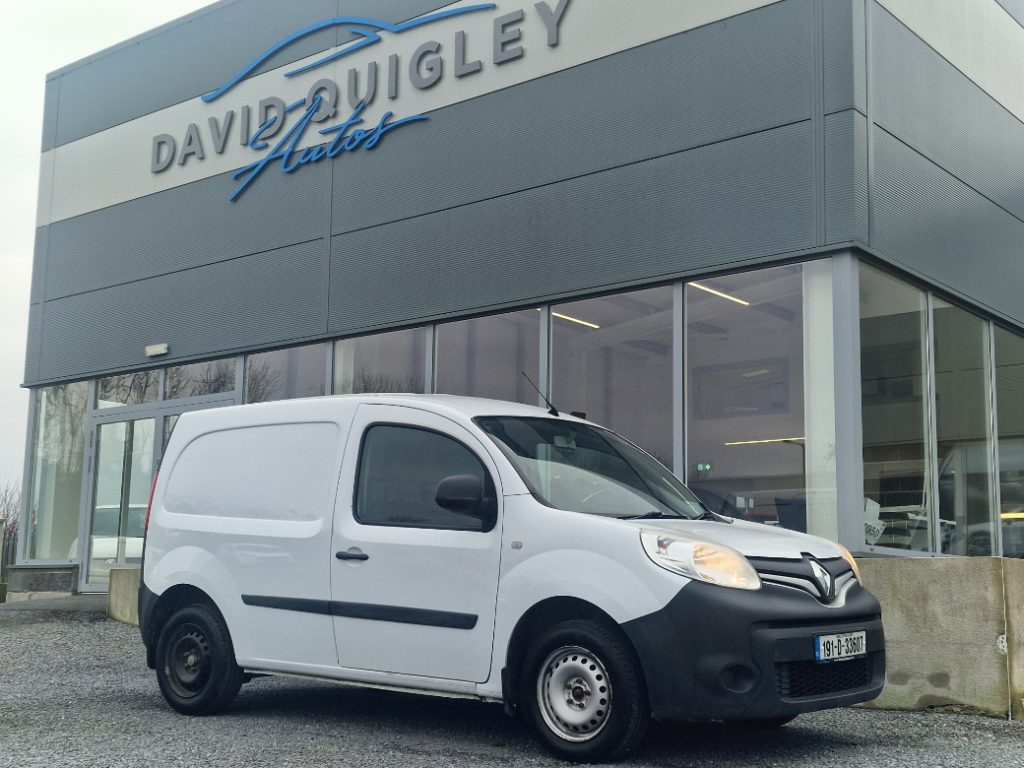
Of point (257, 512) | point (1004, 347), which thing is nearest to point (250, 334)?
point (257, 512)

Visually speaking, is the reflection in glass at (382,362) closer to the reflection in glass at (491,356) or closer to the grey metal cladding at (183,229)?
the reflection in glass at (491,356)

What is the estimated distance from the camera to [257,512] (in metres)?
7.17

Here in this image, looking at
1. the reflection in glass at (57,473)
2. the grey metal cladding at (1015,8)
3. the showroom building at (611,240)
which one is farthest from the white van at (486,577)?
the reflection in glass at (57,473)

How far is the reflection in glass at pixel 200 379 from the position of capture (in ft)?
49.3

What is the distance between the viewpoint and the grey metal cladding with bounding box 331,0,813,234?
10.3 m

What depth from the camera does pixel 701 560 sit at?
544 centimetres

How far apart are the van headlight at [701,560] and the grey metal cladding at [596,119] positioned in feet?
18.5

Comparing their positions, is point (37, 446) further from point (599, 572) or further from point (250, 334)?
point (599, 572)

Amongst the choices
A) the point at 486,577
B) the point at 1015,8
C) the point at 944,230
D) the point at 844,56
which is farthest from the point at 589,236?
the point at 486,577

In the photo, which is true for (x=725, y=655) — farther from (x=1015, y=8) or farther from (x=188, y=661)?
(x=1015, y=8)

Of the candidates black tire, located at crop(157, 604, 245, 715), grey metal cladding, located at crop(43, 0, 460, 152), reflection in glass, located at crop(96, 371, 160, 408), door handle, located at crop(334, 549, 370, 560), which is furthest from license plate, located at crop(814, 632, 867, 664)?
reflection in glass, located at crop(96, 371, 160, 408)

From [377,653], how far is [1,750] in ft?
6.30

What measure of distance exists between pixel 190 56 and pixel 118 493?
6018 millimetres

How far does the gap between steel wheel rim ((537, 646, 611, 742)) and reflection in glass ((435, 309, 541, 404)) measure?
19.3ft
